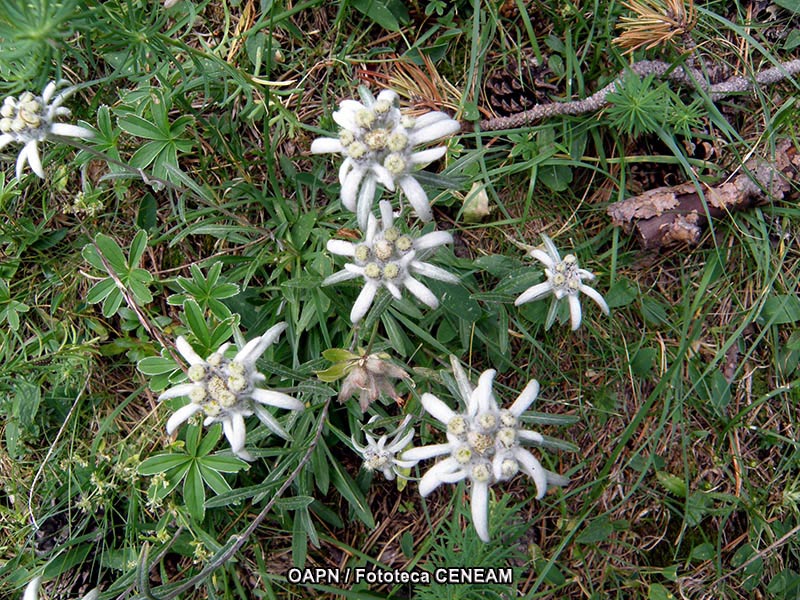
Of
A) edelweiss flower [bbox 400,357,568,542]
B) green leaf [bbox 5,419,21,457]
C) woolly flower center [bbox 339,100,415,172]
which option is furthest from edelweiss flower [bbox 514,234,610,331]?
green leaf [bbox 5,419,21,457]

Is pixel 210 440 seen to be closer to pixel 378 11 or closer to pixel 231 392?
pixel 231 392

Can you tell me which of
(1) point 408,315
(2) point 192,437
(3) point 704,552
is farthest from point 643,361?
(2) point 192,437

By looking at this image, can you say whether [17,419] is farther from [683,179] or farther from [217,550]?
[683,179]

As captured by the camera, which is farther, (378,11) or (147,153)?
(378,11)

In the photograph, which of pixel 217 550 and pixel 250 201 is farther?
pixel 250 201

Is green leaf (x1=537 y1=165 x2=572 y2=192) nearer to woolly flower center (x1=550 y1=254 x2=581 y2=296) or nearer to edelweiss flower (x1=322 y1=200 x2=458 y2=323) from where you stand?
woolly flower center (x1=550 y1=254 x2=581 y2=296)

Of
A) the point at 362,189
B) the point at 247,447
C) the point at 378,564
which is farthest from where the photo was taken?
the point at 378,564

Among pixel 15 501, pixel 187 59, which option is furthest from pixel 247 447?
pixel 187 59
